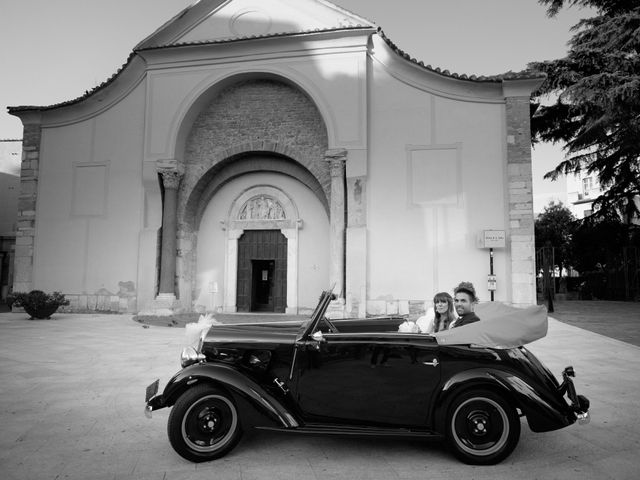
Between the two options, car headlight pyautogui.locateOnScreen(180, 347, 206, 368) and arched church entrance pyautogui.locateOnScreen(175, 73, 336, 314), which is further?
arched church entrance pyautogui.locateOnScreen(175, 73, 336, 314)

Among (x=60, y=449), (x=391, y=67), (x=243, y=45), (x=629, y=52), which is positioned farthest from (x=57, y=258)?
(x=629, y=52)

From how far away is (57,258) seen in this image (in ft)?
48.5

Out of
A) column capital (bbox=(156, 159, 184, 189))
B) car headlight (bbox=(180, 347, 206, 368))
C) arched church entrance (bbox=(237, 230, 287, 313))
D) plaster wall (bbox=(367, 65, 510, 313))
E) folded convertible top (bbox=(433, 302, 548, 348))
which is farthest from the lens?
arched church entrance (bbox=(237, 230, 287, 313))

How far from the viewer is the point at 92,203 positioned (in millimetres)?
14773

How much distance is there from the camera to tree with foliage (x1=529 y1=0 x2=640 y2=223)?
1420cm

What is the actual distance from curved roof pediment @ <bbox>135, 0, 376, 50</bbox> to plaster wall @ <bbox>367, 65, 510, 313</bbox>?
9.82 feet

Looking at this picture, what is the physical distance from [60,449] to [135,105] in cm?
1331

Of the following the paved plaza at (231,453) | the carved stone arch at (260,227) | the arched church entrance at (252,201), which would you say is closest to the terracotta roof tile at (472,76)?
the arched church entrance at (252,201)

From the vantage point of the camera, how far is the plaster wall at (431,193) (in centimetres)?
1242

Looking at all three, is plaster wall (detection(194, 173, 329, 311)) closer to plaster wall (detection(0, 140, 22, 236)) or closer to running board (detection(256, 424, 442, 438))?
running board (detection(256, 424, 442, 438))

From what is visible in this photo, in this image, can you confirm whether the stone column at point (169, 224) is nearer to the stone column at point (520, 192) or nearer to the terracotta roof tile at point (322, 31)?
the terracotta roof tile at point (322, 31)

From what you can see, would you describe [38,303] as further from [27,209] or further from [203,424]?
[203,424]

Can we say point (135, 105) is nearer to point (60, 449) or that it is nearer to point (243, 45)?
point (243, 45)

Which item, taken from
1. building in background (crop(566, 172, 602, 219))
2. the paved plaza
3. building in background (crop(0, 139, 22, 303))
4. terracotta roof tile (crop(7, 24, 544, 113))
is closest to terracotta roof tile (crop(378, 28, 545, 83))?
terracotta roof tile (crop(7, 24, 544, 113))
